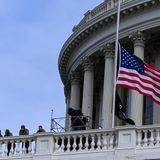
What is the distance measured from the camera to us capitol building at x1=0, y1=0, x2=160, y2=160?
34969 mm

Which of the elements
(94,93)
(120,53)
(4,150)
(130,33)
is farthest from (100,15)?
(4,150)

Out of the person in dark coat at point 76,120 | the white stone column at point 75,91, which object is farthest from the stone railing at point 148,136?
the white stone column at point 75,91

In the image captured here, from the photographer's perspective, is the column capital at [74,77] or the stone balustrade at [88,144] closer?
the stone balustrade at [88,144]

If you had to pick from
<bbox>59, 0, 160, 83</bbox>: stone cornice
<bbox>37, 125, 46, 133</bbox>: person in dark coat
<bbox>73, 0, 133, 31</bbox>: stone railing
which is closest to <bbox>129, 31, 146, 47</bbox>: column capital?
<bbox>59, 0, 160, 83</bbox>: stone cornice

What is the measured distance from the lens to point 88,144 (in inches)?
1380

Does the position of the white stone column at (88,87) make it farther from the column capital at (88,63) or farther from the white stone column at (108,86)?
the white stone column at (108,86)

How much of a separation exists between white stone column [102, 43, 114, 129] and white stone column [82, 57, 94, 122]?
75.9 inches

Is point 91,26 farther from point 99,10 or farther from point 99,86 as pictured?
point 99,86

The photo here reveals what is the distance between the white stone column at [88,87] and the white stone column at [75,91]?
2.55 metres

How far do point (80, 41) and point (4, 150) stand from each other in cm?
2069

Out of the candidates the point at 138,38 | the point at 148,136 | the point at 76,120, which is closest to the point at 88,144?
the point at 148,136

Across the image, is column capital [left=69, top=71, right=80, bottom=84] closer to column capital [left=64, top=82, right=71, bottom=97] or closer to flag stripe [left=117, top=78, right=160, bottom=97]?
column capital [left=64, top=82, right=71, bottom=97]

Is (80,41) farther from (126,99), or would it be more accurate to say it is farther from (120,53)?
(120,53)

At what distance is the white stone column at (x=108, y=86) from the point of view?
5134cm
